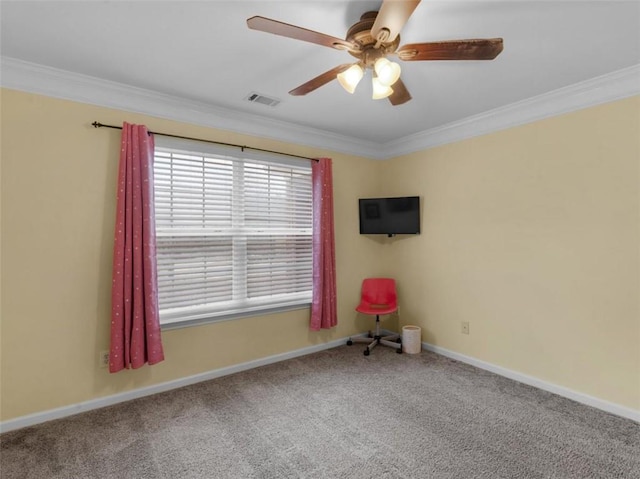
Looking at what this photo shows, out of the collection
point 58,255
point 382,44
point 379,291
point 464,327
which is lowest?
point 464,327

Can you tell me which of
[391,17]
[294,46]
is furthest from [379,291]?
[391,17]

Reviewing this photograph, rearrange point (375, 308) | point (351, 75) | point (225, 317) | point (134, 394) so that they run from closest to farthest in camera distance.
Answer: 1. point (351, 75)
2. point (134, 394)
3. point (225, 317)
4. point (375, 308)

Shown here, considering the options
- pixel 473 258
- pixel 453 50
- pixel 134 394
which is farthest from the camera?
pixel 473 258

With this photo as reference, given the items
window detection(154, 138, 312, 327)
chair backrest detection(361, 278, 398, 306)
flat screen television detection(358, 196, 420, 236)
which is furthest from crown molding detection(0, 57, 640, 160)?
chair backrest detection(361, 278, 398, 306)

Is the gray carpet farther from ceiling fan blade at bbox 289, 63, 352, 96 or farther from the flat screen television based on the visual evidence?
ceiling fan blade at bbox 289, 63, 352, 96

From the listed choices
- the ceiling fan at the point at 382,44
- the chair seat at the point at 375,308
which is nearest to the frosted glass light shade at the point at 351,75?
the ceiling fan at the point at 382,44

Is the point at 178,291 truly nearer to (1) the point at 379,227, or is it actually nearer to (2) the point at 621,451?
(1) the point at 379,227

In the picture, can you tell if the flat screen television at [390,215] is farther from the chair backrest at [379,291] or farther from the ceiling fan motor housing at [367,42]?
the ceiling fan motor housing at [367,42]

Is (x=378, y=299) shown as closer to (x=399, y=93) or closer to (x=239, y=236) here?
(x=239, y=236)

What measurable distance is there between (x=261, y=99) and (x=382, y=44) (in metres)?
1.45

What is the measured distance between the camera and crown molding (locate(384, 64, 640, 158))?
237 cm

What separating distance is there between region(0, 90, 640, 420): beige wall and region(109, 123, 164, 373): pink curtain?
0.57ft

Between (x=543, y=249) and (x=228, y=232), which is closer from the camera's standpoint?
(x=543, y=249)

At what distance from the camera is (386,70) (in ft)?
5.60
